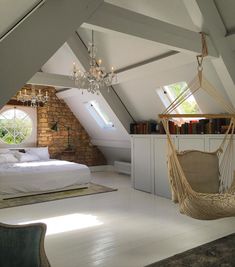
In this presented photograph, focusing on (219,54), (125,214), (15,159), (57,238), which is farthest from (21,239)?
(15,159)

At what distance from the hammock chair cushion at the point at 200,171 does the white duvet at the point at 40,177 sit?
2.82 m

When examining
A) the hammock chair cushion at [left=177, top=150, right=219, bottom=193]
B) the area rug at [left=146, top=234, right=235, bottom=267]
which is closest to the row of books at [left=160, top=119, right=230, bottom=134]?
the hammock chair cushion at [left=177, top=150, right=219, bottom=193]

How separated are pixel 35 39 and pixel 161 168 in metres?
3.56

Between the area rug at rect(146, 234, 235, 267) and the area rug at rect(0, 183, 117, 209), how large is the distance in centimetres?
280

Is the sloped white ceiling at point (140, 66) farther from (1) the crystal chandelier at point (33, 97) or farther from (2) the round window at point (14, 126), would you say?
(2) the round window at point (14, 126)

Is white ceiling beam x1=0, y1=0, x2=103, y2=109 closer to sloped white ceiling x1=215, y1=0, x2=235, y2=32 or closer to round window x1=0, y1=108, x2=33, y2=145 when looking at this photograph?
sloped white ceiling x1=215, y1=0, x2=235, y2=32

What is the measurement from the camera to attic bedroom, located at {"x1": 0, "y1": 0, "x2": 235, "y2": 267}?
1.99 meters

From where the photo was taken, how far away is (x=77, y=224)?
11.1 ft

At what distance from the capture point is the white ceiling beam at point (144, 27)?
2.33m

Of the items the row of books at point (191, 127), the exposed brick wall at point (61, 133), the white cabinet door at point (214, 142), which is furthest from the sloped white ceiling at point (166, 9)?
the exposed brick wall at point (61, 133)

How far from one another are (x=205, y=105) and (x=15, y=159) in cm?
421

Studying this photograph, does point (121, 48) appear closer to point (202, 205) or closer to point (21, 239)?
point (202, 205)

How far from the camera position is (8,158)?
576 cm

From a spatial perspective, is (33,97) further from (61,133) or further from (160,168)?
(160,168)
